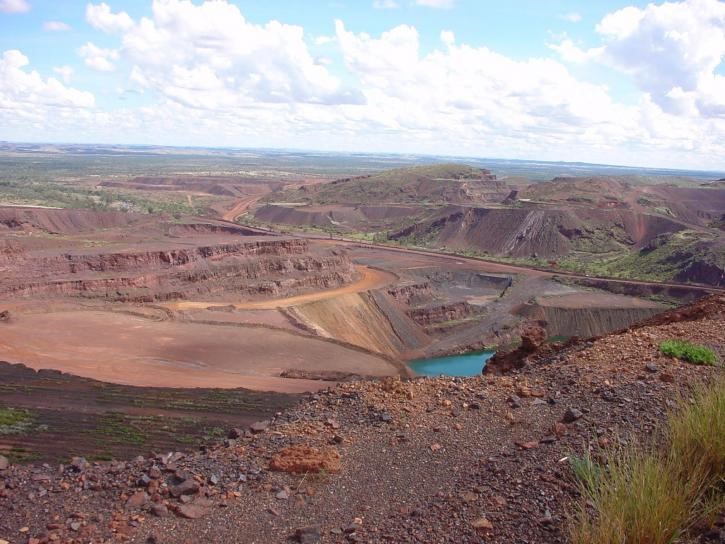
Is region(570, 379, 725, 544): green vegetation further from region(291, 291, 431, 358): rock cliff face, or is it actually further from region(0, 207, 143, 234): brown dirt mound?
region(0, 207, 143, 234): brown dirt mound

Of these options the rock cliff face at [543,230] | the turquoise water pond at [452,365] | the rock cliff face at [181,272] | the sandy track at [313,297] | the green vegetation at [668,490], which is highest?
the green vegetation at [668,490]

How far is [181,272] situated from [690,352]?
4960 cm

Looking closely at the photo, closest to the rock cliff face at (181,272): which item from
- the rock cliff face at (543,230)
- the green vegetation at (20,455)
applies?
the green vegetation at (20,455)

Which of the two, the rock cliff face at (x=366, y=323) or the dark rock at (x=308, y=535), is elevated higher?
the dark rock at (x=308, y=535)

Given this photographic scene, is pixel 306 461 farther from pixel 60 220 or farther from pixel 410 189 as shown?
pixel 410 189

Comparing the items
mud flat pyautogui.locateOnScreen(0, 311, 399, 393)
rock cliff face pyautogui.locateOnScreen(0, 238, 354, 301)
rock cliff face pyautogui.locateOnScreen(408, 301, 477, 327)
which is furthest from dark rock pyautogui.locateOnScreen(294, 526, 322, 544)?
rock cliff face pyautogui.locateOnScreen(408, 301, 477, 327)

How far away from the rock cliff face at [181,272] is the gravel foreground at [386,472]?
41.9 m

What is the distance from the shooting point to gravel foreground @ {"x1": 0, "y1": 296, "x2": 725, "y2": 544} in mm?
9211

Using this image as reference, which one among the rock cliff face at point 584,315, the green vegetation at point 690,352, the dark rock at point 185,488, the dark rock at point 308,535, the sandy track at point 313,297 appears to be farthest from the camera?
the rock cliff face at point 584,315

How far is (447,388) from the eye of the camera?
14141mm

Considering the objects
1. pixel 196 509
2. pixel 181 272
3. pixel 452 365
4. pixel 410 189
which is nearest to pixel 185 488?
pixel 196 509

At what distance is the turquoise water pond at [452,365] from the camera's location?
153 ft

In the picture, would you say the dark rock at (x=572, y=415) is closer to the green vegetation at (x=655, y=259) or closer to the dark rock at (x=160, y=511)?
the dark rock at (x=160, y=511)

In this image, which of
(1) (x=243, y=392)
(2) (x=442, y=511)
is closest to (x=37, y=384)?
(1) (x=243, y=392)
